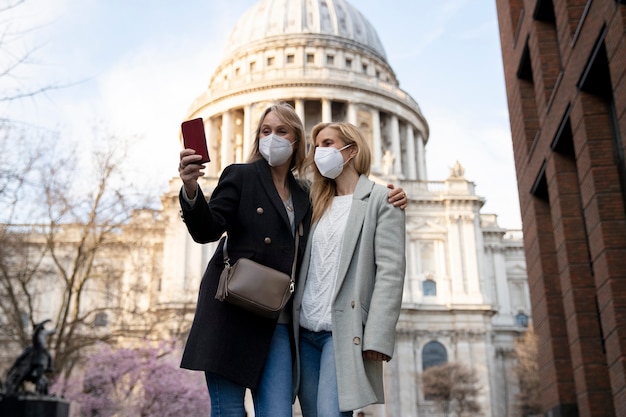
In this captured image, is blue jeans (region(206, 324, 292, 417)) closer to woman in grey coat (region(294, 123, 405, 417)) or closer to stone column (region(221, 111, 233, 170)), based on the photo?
woman in grey coat (region(294, 123, 405, 417))

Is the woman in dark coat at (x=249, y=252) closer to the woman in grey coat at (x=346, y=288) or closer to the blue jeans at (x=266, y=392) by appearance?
the blue jeans at (x=266, y=392)

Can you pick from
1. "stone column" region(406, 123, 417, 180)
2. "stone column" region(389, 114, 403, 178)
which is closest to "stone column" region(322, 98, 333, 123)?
"stone column" region(389, 114, 403, 178)

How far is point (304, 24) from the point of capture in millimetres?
77938

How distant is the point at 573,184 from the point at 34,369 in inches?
521

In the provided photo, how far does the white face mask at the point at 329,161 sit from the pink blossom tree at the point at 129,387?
26565mm

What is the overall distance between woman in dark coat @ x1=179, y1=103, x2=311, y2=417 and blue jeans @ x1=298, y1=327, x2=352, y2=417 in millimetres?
148

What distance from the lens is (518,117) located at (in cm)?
1983

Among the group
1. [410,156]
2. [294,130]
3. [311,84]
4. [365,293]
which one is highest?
[311,84]

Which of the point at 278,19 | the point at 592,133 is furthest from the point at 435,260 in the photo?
the point at 592,133

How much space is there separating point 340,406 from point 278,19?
77.3m

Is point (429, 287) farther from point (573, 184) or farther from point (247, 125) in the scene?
point (573, 184)

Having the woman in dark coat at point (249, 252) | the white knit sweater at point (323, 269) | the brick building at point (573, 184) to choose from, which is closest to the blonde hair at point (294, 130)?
the woman in dark coat at point (249, 252)

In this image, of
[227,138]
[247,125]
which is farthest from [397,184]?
[227,138]

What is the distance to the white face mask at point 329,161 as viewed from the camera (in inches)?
212
